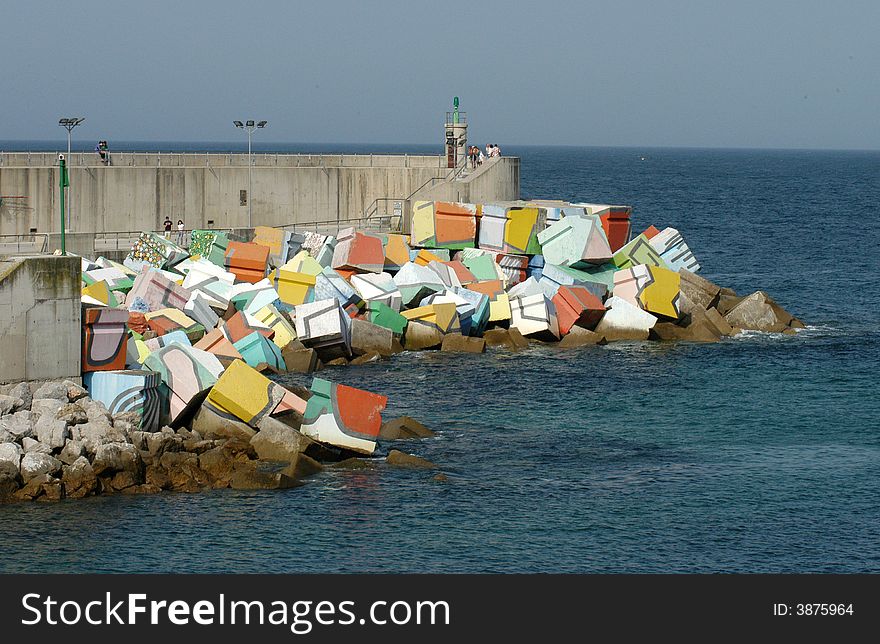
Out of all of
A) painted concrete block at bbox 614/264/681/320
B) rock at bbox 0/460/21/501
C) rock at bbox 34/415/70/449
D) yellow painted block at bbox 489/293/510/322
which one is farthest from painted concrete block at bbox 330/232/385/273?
rock at bbox 0/460/21/501

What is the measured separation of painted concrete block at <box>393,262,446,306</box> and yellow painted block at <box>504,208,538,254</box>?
501 centimetres

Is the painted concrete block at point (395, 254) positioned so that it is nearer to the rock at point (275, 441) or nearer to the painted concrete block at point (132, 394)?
the rock at point (275, 441)

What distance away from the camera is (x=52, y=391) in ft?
82.4

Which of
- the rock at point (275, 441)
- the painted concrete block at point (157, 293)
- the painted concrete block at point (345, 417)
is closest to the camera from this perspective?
the rock at point (275, 441)

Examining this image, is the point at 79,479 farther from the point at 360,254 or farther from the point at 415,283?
the point at 360,254

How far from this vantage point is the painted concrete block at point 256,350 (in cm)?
3412

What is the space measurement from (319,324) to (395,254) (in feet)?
28.7

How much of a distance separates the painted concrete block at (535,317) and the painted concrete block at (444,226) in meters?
6.53

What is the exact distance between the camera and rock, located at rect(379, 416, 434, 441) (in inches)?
1101

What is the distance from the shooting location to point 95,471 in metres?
23.5

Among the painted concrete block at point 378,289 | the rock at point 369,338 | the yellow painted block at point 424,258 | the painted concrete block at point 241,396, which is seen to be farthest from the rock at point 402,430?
the yellow painted block at point 424,258

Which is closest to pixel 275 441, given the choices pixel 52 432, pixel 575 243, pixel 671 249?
pixel 52 432

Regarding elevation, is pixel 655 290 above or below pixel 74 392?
above

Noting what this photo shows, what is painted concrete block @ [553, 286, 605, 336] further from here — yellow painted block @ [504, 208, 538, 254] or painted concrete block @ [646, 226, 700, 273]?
painted concrete block @ [646, 226, 700, 273]
